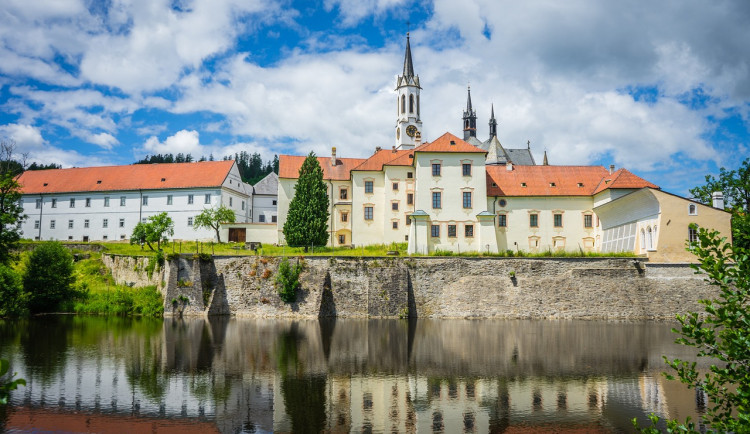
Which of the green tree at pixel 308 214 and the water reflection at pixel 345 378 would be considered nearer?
the water reflection at pixel 345 378

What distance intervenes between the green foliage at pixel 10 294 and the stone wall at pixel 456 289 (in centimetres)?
861

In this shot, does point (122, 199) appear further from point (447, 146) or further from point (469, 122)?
point (469, 122)

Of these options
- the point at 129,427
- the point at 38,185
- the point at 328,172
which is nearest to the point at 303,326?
the point at 129,427

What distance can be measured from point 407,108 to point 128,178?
3105 centimetres

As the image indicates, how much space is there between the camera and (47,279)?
120 feet

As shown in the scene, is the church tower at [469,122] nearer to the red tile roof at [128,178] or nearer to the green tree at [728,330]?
the red tile roof at [128,178]

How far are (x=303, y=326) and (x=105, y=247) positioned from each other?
23180mm

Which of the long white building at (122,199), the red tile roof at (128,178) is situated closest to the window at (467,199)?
the long white building at (122,199)

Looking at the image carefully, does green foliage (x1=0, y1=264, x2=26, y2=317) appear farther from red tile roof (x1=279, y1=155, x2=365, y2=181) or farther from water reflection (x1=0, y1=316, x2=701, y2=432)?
red tile roof (x1=279, y1=155, x2=365, y2=181)

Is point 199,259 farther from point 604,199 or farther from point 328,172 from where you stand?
point 604,199

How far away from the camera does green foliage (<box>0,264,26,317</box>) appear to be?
32.6 meters

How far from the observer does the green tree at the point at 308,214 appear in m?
42.7

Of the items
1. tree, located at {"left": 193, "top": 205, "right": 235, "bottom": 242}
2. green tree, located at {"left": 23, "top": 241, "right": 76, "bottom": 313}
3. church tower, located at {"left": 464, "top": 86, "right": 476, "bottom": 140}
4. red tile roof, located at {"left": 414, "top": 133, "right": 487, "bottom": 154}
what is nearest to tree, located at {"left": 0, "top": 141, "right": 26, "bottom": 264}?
green tree, located at {"left": 23, "top": 241, "right": 76, "bottom": 313}

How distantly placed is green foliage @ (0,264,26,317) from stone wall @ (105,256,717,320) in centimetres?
861
